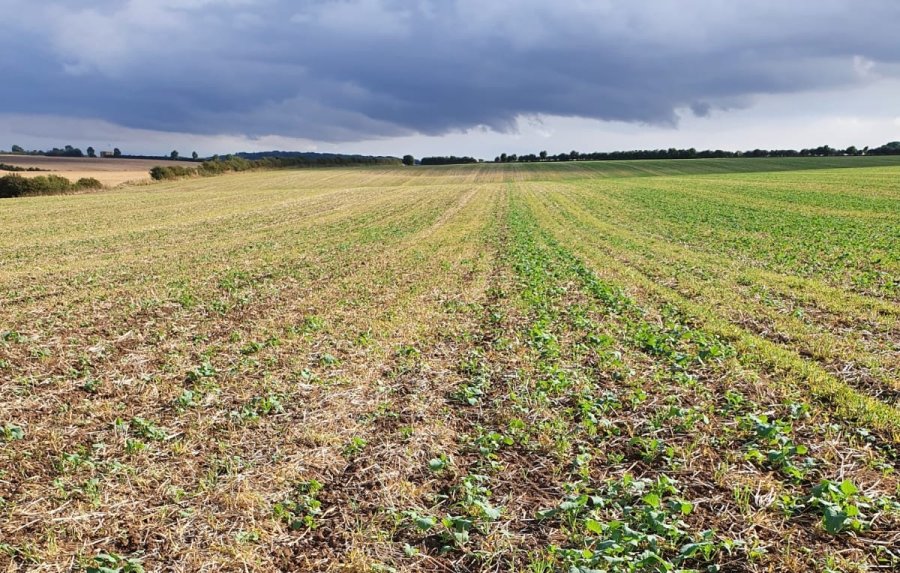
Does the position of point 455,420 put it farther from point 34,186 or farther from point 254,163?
point 254,163

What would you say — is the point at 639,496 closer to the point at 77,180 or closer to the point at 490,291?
the point at 490,291

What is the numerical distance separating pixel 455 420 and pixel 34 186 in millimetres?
66580

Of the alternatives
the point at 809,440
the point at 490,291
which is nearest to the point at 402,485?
the point at 809,440

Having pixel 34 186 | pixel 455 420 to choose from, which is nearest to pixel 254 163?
pixel 34 186

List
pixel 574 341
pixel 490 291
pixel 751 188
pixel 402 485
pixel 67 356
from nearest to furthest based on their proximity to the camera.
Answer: pixel 402 485 → pixel 67 356 → pixel 574 341 → pixel 490 291 → pixel 751 188

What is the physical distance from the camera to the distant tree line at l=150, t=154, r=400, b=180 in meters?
81.7

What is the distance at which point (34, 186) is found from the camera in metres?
54.4

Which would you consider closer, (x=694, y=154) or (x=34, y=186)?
(x=34, y=186)

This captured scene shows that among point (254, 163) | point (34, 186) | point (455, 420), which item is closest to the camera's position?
point (455, 420)

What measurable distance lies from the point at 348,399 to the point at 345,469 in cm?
175

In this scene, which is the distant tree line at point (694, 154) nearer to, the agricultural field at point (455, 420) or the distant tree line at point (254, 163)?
the distant tree line at point (254, 163)

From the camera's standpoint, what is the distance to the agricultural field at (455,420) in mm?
4289

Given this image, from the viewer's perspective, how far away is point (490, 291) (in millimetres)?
13672

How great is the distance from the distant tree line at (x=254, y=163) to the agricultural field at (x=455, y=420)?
247 ft
